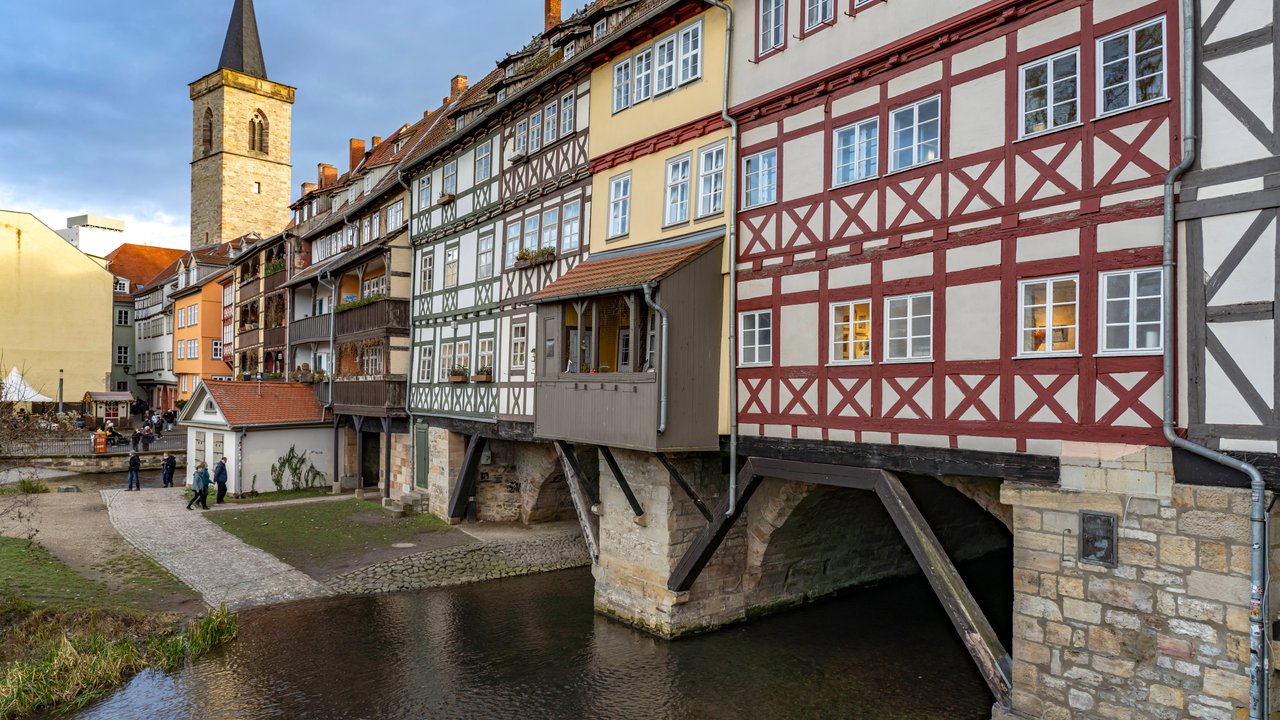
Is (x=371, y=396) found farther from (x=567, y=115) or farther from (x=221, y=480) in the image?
(x=567, y=115)

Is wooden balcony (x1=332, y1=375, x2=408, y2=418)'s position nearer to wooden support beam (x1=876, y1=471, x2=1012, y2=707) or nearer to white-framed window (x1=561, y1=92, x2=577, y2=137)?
white-framed window (x1=561, y1=92, x2=577, y2=137)

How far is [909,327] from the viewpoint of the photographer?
1005 centimetres

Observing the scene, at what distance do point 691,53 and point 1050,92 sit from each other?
6.26 meters

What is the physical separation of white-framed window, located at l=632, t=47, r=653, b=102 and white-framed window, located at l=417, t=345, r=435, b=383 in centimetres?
1166

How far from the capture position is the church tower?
6141 centimetres

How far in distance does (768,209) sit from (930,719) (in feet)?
24.1

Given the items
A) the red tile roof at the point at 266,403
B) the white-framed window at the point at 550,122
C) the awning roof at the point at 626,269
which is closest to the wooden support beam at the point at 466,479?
the white-framed window at the point at 550,122

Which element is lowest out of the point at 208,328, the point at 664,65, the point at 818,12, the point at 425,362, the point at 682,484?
the point at 682,484

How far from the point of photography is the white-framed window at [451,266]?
22.6 m

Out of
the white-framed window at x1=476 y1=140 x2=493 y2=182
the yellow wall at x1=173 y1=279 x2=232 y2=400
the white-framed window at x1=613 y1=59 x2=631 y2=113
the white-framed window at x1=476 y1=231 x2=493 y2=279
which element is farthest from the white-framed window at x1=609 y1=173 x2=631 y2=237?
the yellow wall at x1=173 y1=279 x2=232 y2=400

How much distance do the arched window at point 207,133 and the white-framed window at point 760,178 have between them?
6223 cm

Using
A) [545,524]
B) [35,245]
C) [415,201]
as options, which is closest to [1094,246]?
[545,524]

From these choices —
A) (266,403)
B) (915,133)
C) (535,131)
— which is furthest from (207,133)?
(915,133)

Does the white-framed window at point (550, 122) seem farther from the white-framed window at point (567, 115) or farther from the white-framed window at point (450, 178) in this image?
A: the white-framed window at point (450, 178)
